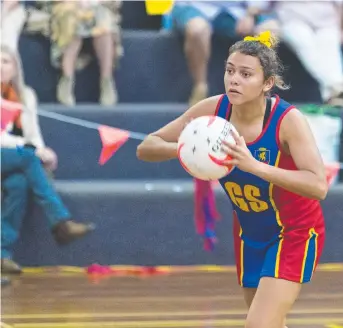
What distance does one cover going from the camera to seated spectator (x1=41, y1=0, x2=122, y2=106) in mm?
7148

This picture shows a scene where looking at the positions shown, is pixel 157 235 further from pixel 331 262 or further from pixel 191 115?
pixel 191 115

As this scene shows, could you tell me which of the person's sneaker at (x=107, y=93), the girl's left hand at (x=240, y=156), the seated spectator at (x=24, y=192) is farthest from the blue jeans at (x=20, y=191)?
the girl's left hand at (x=240, y=156)

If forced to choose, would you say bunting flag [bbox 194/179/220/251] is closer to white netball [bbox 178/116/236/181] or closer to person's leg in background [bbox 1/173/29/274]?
person's leg in background [bbox 1/173/29/274]

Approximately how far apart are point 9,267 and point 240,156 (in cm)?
329

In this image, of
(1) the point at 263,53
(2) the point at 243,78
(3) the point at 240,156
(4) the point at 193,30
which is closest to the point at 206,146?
(3) the point at 240,156

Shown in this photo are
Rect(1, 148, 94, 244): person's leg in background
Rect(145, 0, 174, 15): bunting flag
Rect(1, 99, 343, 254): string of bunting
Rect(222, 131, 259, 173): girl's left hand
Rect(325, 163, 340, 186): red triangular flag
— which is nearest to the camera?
Rect(222, 131, 259, 173): girl's left hand

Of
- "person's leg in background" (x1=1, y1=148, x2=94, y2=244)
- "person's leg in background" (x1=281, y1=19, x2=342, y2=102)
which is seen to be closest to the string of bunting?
"person's leg in background" (x1=1, y1=148, x2=94, y2=244)

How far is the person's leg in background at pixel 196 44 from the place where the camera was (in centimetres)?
725

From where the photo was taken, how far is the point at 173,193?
653 centimetres

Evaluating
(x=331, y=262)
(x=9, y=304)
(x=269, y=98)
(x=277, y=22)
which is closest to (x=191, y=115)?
(x=269, y=98)

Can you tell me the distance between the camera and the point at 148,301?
5.54 meters

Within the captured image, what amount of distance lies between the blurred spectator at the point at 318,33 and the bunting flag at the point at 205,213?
1.62 meters

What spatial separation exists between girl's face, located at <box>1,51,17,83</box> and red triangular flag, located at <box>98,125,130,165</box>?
704 mm

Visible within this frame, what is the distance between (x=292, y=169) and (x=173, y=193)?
2.89 m
